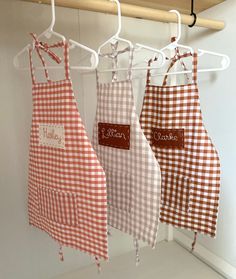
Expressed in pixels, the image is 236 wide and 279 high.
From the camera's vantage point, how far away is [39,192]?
Result: 0.80 metres

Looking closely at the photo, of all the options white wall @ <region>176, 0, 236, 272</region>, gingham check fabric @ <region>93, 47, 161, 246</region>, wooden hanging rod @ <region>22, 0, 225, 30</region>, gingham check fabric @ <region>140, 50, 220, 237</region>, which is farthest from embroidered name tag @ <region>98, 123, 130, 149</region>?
white wall @ <region>176, 0, 236, 272</region>

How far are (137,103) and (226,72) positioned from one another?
421 millimetres

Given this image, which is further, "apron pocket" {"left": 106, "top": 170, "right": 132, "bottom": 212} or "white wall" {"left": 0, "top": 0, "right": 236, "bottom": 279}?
"white wall" {"left": 0, "top": 0, "right": 236, "bottom": 279}

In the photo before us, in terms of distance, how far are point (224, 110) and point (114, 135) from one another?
59 centimetres

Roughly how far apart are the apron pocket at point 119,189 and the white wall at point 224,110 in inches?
22.5

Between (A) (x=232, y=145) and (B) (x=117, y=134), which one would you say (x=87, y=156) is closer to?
(B) (x=117, y=134)

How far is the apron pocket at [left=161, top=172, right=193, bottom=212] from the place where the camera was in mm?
850

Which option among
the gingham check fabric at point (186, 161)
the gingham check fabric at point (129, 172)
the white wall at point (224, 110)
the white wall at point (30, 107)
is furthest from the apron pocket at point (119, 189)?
the white wall at point (224, 110)

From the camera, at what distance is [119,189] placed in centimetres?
84

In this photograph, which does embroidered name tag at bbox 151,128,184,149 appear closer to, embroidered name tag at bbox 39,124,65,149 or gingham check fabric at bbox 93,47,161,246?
gingham check fabric at bbox 93,47,161,246

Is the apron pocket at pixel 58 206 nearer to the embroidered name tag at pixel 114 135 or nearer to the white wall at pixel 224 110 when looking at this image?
the embroidered name tag at pixel 114 135

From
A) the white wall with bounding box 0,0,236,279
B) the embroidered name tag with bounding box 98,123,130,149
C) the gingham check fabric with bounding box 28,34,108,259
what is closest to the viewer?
the gingham check fabric with bounding box 28,34,108,259

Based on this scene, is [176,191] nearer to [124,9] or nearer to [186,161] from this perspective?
[186,161]

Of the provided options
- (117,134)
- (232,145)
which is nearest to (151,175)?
(117,134)
